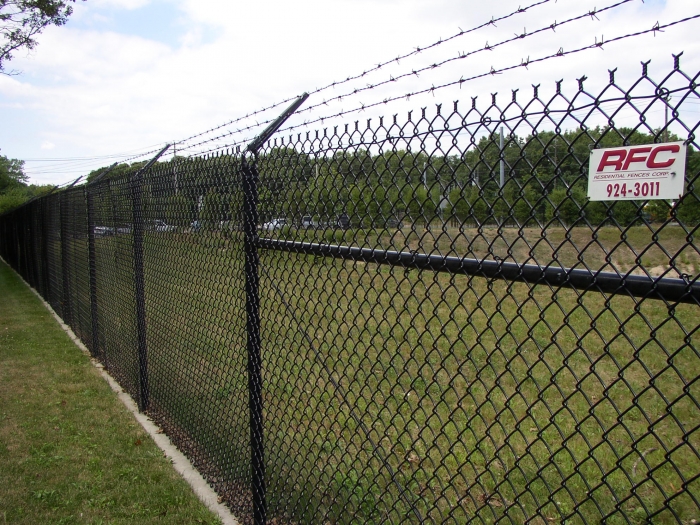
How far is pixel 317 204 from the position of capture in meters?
2.63

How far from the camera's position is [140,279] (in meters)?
5.06

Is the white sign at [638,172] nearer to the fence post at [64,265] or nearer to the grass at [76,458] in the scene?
the grass at [76,458]

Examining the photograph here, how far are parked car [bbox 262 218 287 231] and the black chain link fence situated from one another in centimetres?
1

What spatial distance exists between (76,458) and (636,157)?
15.2ft

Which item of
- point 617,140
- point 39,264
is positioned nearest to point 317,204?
point 617,140

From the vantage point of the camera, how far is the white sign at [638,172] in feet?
3.78

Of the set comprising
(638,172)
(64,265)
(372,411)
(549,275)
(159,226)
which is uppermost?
(638,172)

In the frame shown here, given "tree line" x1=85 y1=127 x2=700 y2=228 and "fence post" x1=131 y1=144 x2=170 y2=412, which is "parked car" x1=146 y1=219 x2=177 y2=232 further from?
"tree line" x1=85 y1=127 x2=700 y2=228

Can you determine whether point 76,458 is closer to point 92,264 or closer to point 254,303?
point 254,303

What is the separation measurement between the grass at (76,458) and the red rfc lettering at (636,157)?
3247mm

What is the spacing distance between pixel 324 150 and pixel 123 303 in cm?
412

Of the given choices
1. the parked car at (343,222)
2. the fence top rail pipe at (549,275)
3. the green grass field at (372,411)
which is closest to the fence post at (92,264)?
the green grass field at (372,411)

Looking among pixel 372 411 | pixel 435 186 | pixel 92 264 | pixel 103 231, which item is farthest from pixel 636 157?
pixel 92 264

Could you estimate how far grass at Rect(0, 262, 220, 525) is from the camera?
11.7ft
